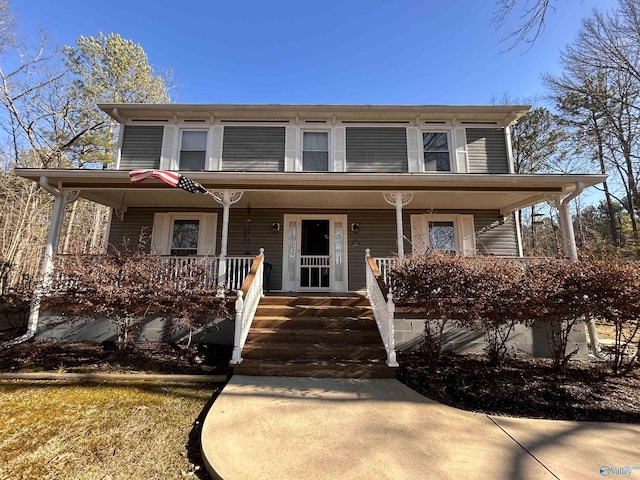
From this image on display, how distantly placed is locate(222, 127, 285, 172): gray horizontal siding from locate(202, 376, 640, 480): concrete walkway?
6.89 metres

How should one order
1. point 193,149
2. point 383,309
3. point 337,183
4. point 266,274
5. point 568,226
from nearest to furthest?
point 383,309 → point 568,226 → point 337,183 → point 266,274 → point 193,149

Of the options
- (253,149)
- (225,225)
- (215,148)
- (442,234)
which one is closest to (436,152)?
(442,234)

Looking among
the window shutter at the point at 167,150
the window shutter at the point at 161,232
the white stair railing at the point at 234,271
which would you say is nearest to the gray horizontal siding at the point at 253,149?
the window shutter at the point at 167,150

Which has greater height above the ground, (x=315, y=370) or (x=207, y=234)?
(x=207, y=234)

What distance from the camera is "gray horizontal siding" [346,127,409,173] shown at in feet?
29.9

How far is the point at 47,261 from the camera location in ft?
20.3

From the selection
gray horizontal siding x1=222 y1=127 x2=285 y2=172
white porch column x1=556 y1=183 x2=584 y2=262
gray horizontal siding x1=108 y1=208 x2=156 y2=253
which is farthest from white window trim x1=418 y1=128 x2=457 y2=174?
gray horizontal siding x1=108 y1=208 x2=156 y2=253

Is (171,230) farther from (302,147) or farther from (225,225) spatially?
(302,147)

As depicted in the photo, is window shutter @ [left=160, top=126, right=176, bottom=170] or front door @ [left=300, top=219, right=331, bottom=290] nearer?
front door @ [left=300, top=219, right=331, bottom=290]

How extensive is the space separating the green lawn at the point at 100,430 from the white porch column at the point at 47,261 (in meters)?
2.04

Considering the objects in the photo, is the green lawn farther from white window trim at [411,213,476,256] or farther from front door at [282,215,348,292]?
white window trim at [411,213,476,256]

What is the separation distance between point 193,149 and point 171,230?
105 inches

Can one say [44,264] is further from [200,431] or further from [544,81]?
[544,81]

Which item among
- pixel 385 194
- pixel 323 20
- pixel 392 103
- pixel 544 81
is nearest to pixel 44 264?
pixel 385 194
